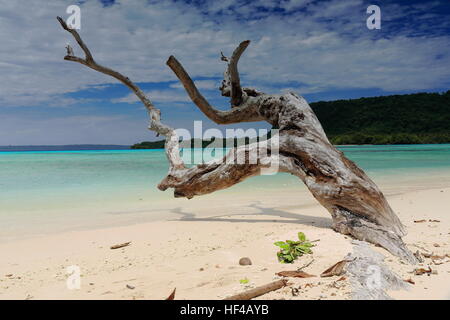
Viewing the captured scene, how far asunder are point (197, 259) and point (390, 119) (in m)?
73.8

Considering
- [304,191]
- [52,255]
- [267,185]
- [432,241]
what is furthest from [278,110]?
[267,185]

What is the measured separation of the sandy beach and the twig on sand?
50 mm

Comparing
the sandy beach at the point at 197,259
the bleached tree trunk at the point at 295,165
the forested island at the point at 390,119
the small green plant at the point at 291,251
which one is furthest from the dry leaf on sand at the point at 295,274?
the forested island at the point at 390,119

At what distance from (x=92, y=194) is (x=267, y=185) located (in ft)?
19.0

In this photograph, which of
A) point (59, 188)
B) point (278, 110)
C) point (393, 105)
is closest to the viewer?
point (278, 110)

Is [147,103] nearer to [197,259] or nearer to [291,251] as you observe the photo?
[197,259]

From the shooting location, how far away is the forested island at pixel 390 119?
62.3m

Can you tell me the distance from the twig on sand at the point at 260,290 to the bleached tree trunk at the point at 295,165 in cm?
172

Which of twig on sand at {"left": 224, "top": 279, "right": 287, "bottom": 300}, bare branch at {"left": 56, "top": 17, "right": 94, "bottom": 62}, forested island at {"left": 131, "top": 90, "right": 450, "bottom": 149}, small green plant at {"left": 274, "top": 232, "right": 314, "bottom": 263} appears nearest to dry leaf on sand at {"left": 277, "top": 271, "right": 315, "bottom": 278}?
twig on sand at {"left": 224, "top": 279, "right": 287, "bottom": 300}

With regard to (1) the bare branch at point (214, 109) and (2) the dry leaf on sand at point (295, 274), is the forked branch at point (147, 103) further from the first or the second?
(2) the dry leaf on sand at point (295, 274)

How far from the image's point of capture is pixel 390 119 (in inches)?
2687
